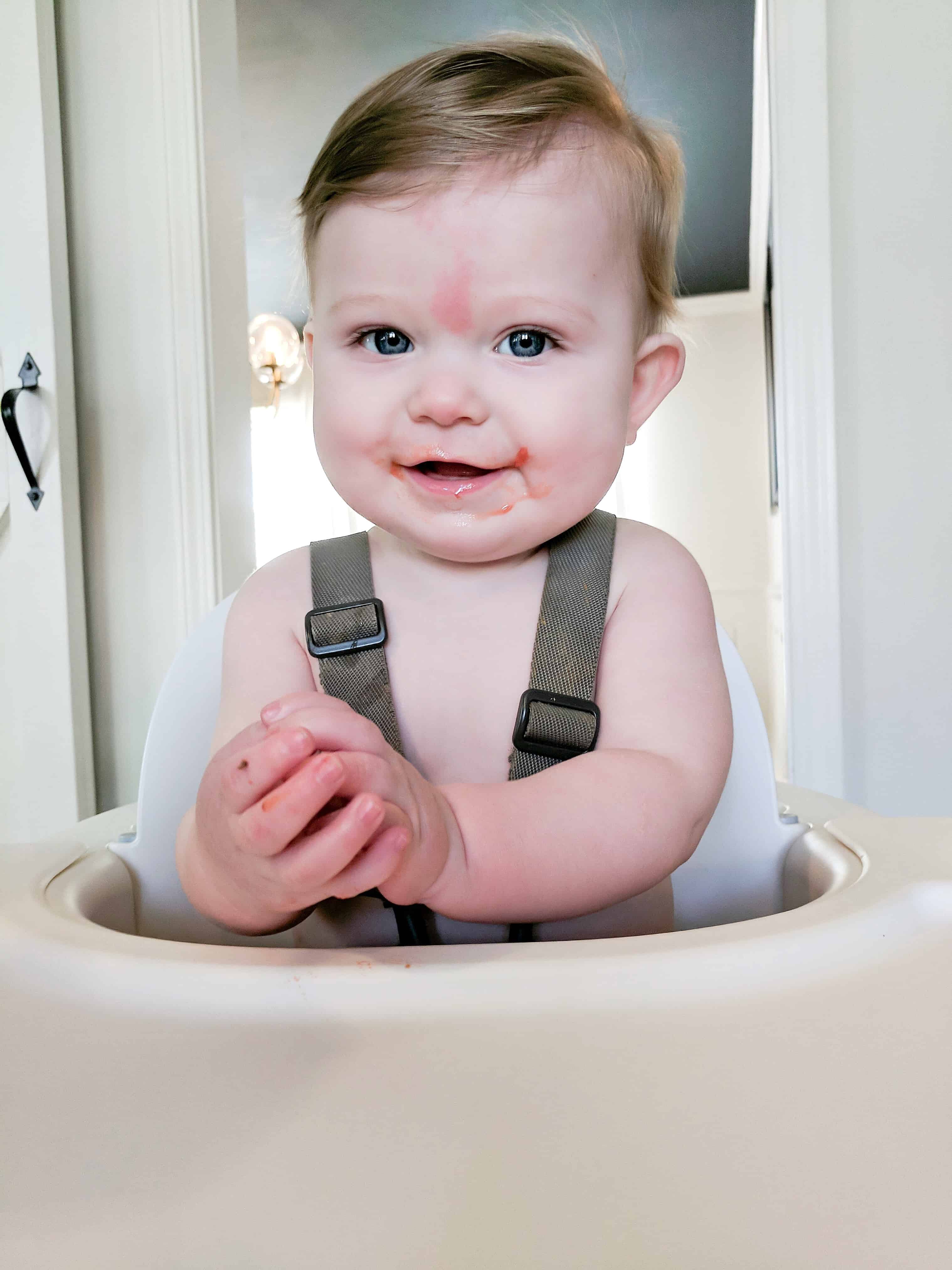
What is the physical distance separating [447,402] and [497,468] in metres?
0.05

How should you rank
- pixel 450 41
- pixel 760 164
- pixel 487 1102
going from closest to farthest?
pixel 487 1102, pixel 450 41, pixel 760 164

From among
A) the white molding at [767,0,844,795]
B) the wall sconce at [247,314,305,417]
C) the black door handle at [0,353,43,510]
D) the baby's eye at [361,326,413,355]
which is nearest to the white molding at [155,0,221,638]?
the black door handle at [0,353,43,510]

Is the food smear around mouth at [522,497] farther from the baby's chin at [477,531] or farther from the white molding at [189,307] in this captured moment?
the white molding at [189,307]

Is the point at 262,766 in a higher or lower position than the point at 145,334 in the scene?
lower

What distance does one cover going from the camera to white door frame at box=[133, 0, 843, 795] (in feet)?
4.99

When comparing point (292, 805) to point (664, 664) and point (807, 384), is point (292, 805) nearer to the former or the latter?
point (664, 664)

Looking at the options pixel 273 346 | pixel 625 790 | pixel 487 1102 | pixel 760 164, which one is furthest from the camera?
pixel 273 346

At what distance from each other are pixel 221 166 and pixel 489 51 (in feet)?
4.57

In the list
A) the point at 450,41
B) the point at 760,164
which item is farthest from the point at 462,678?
the point at 760,164

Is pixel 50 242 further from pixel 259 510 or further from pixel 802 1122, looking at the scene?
pixel 259 510

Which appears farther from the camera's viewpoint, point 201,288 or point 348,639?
point 201,288

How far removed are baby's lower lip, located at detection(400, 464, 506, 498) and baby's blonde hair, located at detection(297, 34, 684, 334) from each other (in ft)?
0.49

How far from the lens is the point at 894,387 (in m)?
1.52

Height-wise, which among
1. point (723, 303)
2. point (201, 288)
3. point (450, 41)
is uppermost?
point (450, 41)
